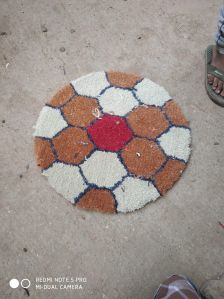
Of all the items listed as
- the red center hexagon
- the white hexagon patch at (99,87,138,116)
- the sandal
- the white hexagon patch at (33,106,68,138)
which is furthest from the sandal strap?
the white hexagon patch at (33,106,68,138)

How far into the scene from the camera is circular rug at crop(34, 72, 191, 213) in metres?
1.33

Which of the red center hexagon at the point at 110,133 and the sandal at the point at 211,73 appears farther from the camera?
the sandal at the point at 211,73

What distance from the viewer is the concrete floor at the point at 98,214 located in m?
1.20

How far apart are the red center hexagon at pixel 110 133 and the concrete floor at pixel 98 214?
0.28m

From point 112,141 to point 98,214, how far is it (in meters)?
0.33

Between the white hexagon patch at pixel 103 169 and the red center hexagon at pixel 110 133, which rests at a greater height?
the red center hexagon at pixel 110 133

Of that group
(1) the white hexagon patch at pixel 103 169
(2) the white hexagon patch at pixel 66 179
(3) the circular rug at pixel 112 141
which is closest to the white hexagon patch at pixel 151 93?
(3) the circular rug at pixel 112 141

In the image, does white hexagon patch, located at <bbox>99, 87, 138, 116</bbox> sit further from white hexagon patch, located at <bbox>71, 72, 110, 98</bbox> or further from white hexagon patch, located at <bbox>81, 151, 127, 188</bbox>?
white hexagon patch, located at <bbox>81, 151, 127, 188</bbox>

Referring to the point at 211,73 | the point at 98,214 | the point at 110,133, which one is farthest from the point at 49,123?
the point at 211,73

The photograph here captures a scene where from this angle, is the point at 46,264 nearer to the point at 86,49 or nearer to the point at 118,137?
the point at 118,137

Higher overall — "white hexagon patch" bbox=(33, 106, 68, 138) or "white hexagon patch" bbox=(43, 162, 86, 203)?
"white hexagon patch" bbox=(33, 106, 68, 138)

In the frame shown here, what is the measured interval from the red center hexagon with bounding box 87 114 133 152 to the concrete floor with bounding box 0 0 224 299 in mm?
281

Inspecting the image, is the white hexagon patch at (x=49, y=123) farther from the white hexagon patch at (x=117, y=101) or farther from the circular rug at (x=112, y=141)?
the white hexagon patch at (x=117, y=101)

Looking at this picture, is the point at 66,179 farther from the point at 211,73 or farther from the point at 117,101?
the point at 211,73
